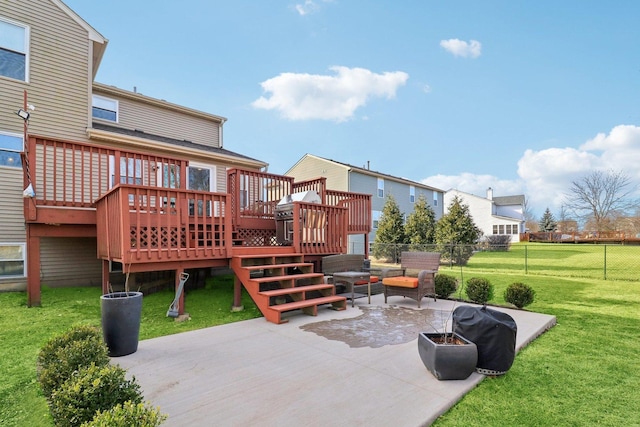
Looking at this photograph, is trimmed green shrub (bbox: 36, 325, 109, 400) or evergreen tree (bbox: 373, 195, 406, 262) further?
evergreen tree (bbox: 373, 195, 406, 262)

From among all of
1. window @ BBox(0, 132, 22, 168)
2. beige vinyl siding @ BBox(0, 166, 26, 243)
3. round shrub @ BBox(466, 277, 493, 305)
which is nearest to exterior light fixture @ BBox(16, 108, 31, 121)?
window @ BBox(0, 132, 22, 168)

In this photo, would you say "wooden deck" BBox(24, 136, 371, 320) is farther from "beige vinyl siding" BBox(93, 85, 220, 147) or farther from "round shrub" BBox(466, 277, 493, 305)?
"beige vinyl siding" BBox(93, 85, 220, 147)

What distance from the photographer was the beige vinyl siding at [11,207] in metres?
7.06

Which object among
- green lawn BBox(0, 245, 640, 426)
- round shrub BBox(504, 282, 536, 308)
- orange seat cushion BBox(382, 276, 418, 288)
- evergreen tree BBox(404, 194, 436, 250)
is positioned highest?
evergreen tree BBox(404, 194, 436, 250)

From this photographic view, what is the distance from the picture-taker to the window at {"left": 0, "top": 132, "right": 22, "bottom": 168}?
7.13 meters

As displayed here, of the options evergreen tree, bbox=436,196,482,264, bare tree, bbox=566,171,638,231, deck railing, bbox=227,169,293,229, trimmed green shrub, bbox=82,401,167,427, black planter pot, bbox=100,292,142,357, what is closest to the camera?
trimmed green shrub, bbox=82,401,167,427

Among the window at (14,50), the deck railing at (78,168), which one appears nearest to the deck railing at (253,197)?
the deck railing at (78,168)

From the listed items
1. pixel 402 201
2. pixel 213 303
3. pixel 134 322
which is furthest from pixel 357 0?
pixel 402 201

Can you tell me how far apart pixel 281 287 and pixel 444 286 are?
3477 mm

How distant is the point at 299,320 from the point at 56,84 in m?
8.30

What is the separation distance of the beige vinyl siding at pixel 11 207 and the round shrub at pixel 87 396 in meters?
7.53

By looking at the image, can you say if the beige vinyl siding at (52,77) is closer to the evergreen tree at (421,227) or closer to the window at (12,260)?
the window at (12,260)

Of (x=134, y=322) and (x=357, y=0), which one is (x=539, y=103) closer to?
(x=357, y=0)

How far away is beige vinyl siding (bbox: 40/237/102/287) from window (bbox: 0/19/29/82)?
3893mm
